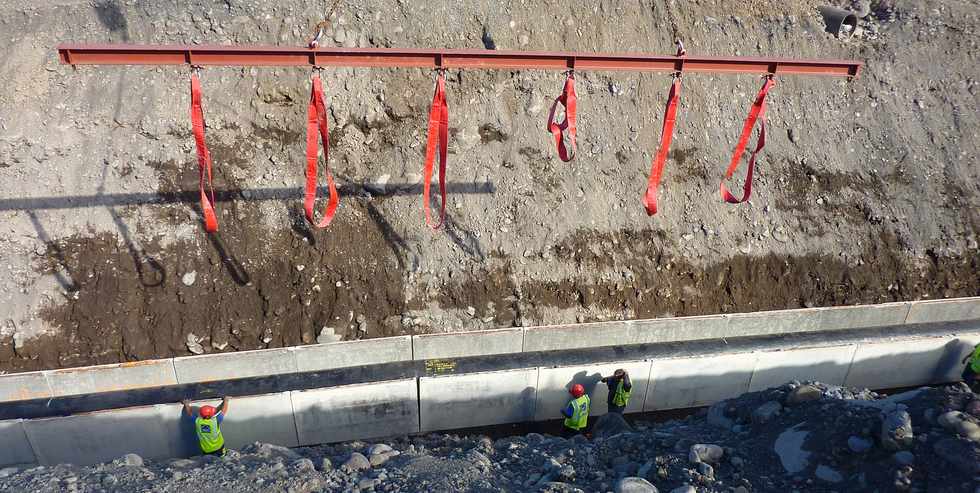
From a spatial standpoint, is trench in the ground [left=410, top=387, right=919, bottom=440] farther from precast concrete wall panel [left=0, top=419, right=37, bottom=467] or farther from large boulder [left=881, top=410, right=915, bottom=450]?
precast concrete wall panel [left=0, top=419, right=37, bottom=467]

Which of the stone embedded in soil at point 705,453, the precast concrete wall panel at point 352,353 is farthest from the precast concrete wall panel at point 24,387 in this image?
the stone embedded in soil at point 705,453

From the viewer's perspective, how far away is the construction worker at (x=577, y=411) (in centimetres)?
984

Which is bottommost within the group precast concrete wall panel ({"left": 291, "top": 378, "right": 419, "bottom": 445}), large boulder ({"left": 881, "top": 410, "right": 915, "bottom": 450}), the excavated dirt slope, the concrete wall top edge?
precast concrete wall panel ({"left": 291, "top": 378, "right": 419, "bottom": 445})

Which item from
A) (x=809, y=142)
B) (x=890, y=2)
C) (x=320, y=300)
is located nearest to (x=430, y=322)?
(x=320, y=300)

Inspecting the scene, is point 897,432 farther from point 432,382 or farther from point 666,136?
point 432,382

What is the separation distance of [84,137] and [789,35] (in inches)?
763

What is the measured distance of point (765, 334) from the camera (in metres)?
13.0

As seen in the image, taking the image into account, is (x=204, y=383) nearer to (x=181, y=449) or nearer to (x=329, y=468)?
(x=181, y=449)

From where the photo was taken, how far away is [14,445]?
945cm

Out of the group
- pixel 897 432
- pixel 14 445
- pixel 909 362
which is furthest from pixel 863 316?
pixel 14 445

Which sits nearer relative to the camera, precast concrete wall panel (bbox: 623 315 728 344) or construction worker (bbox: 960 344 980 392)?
construction worker (bbox: 960 344 980 392)

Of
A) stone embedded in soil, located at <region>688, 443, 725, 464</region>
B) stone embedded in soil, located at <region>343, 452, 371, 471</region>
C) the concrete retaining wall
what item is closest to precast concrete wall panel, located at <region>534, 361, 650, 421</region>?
the concrete retaining wall

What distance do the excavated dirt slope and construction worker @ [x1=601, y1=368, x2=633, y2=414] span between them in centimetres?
270

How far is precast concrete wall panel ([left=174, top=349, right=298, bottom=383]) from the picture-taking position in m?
10.9
